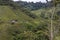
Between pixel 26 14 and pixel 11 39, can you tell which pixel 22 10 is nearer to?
pixel 26 14

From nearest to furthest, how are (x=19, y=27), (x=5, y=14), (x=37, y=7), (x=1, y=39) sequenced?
(x=1, y=39) → (x=19, y=27) → (x=5, y=14) → (x=37, y=7)

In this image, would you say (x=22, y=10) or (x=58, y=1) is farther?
(x=22, y=10)

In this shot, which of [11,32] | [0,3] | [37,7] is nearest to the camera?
[11,32]

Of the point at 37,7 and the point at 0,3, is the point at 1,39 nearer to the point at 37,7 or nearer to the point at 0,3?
the point at 0,3

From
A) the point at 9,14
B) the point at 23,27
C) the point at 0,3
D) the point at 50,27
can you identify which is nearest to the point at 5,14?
the point at 9,14

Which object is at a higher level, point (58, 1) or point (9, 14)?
point (58, 1)

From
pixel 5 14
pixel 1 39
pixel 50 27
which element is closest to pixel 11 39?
pixel 1 39

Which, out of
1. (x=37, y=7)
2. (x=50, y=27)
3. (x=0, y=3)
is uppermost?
(x=50, y=27)
